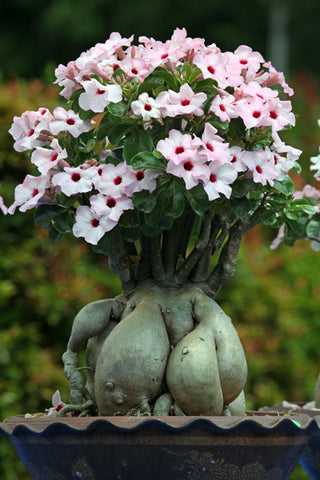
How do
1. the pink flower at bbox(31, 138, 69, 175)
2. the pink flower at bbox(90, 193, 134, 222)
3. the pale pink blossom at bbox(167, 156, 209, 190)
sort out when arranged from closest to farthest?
the pale pink blossom at bbox(167, 156, 209, 190) < the pink flower at bbox(90, 193, 134, 222) < the pink flower at bbox(31, 138, 69, 175)

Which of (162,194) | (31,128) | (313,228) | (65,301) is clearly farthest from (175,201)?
(65,301)

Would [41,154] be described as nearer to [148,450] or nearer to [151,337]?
[151,337]

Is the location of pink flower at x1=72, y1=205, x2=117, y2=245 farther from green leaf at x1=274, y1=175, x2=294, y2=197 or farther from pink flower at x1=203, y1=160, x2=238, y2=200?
green leaf at x1=274, y1=175, x2=294, y2=197

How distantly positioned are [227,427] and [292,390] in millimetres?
3375

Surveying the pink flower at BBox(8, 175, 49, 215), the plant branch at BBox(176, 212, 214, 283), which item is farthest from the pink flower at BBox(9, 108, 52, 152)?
the plant branch at BBox(176, 212, 214, 283)

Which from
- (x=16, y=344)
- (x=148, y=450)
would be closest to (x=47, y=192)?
(x=148, y=450)

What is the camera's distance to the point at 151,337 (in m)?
2.25

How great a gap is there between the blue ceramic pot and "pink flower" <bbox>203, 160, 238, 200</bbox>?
597 millimetres

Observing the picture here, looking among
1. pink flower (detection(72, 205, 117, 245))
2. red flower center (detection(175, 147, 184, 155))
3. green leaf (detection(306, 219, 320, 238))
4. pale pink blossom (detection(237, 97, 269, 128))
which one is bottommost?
pink flower (detection(72, 205, 117, 245))

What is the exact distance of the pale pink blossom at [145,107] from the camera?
86.2 inches

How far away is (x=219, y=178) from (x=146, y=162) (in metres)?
0.21

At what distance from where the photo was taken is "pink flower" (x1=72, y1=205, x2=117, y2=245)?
2.24 meters

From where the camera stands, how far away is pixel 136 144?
2262 mm

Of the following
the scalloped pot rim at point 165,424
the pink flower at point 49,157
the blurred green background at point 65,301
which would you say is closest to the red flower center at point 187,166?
the pink flower at point 49,157
